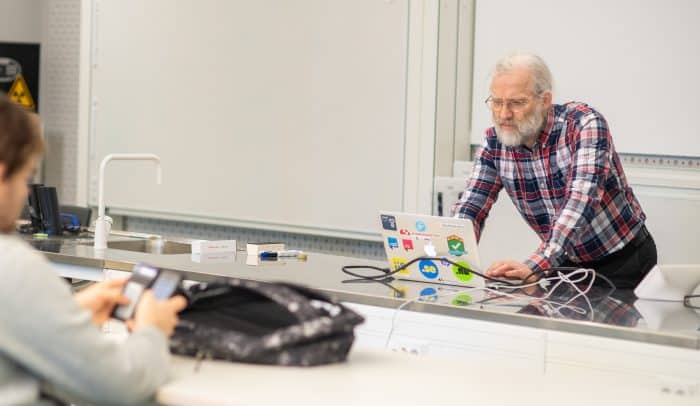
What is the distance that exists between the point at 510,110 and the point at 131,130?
3.31m

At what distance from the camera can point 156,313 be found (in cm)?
188

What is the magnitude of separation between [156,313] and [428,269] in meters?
1.35

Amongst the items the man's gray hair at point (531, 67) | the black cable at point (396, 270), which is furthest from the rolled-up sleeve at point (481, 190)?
the black cable at point (396, 270)

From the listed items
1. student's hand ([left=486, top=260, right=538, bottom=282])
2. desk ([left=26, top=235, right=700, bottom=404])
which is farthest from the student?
student's hand ([left=486, top=260, right=538, bottom=282])

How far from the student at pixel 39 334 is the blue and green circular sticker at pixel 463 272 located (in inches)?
55.3

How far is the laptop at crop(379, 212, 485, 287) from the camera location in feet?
9.70

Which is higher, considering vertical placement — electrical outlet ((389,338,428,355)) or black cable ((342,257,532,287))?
black cable ((342,257,532,287))

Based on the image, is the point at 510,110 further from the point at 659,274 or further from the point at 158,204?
the point at 158,204

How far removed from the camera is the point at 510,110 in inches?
132

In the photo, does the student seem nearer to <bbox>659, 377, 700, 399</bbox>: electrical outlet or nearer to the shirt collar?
<bbox>659, 377, 700, 399</bbox>: electrical outlet

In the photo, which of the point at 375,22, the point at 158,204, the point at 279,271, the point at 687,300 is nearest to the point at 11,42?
the point at 158,204

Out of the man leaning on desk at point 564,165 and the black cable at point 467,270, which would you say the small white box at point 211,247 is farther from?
the man leaning on desk at point 564,165

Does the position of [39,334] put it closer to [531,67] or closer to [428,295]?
[428,295]

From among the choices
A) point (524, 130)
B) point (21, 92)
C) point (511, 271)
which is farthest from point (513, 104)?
point (21, 92)
